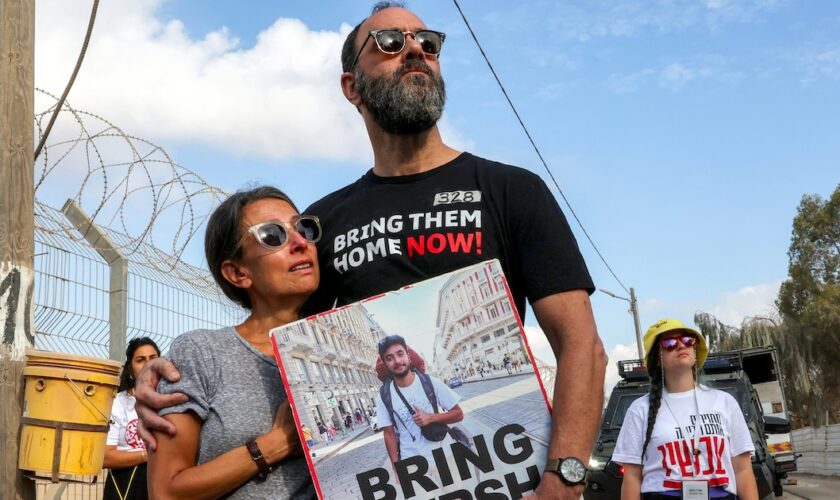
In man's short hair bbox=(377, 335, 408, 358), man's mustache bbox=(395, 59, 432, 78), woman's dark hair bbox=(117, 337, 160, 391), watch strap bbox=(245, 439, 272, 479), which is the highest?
man's mustache bbox=(395, 59, 432, 78)

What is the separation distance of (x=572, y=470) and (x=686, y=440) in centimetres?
292

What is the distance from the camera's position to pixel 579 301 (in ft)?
7.72

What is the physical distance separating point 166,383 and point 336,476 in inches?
21.5

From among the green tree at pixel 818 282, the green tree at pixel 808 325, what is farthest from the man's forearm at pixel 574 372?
the green tree at pixel 818 282

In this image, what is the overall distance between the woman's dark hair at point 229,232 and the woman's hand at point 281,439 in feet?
1.63

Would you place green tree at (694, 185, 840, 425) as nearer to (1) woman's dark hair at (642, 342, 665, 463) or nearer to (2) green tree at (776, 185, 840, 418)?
(2) green tree at (776, 185, 840, 418)

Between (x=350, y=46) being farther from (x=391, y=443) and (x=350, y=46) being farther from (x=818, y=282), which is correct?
(x=818, y=282)

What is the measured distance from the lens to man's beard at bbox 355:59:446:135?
2760 millimetres

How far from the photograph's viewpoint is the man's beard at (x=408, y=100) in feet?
9.05

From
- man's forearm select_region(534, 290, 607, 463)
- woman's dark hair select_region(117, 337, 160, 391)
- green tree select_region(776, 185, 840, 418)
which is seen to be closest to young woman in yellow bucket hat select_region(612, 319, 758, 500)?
man's forearm select_region(534, 290, 607, 463)

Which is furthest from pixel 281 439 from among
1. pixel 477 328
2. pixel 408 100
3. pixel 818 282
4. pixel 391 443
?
pixel 818 282

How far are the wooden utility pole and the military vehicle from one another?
5061mm

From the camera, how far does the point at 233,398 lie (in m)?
2.44

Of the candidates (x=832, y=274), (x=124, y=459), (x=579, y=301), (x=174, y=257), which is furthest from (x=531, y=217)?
(x=832, y=274)
